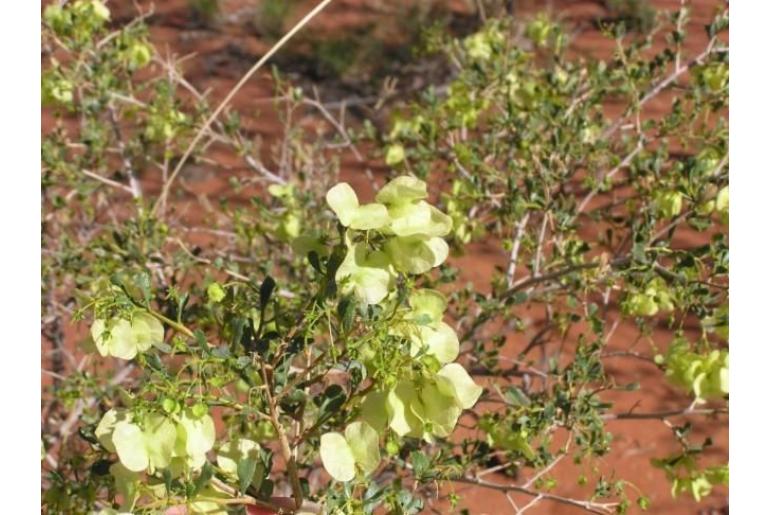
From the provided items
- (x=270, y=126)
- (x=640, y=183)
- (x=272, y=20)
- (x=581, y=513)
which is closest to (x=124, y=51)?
(x=640, y=183)

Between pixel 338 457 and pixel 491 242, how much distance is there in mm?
2730

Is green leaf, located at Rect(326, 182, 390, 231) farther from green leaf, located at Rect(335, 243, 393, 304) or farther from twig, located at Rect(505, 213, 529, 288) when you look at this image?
twig, located at Rect(505, 213, 529, 288)

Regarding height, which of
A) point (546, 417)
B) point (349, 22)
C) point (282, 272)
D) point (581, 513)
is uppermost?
point (546, 417)

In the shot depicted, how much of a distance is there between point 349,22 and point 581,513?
382cm

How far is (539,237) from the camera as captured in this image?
158cm

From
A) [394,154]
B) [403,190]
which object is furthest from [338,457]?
[394,154]

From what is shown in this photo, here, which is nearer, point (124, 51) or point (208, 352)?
point (208, 352)

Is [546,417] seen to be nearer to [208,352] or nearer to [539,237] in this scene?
[539,237]

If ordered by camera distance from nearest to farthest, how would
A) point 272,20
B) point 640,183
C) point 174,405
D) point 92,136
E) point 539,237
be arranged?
point 174,405
point 539,237
point 640,183
point 92,136
point 272,20

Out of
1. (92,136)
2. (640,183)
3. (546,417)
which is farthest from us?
(92,136)

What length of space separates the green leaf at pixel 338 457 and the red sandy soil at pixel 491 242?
0.65 m

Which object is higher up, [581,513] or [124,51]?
[124,51]

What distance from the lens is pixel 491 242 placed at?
347 cm

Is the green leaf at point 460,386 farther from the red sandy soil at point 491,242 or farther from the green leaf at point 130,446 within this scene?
the red sandy soil at point 491,242
